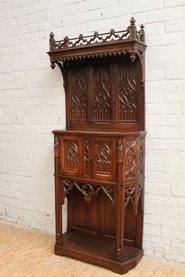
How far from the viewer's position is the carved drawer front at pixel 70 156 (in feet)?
7.51

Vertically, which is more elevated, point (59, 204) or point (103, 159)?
point (103, 159)

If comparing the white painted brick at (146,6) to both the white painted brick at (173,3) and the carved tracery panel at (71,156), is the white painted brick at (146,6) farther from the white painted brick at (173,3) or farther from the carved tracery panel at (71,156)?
the carved tracery panel at (71,156)

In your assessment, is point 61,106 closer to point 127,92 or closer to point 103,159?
point 127,92

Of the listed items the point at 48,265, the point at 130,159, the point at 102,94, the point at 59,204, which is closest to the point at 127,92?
the point at 102,94

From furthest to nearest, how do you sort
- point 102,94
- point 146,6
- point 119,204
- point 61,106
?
point 61,106 < point 102,94 < point 146,6 < point 119,204

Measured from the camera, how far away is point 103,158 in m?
2.19

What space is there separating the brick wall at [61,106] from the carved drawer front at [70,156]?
43 cm

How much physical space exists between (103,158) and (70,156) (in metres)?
0.30

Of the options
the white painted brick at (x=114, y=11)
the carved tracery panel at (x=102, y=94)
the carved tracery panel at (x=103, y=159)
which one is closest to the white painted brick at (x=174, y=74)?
the carved tracery panel at (x=102, y=94)

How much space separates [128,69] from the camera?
235cm

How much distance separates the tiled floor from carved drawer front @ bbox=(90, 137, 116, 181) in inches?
29.6

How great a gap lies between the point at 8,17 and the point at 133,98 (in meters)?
1.67

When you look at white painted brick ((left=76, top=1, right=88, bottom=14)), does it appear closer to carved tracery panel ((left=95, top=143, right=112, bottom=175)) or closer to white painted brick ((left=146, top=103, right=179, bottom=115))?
white painted brick ((left=146, top=103, right=179, bottom=115))

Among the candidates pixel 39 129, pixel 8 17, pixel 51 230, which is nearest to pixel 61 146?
pixel 39 129
